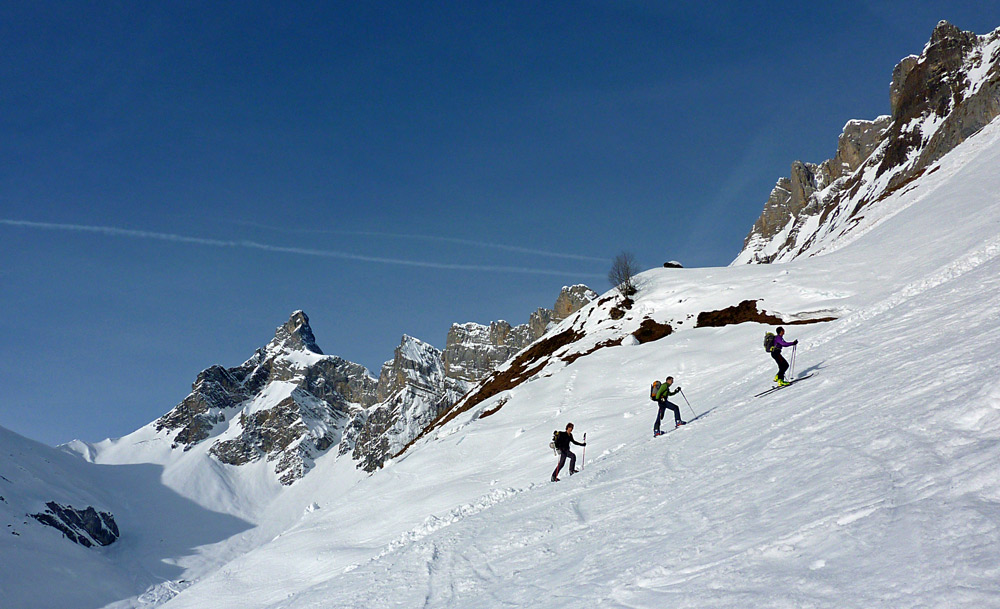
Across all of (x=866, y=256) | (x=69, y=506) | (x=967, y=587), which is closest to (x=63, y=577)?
(x=69, y=506)

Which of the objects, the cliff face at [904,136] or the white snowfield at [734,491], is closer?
the white snowfield at [734,491]

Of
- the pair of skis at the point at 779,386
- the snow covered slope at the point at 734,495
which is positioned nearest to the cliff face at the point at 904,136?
the snow covered slope at the point at 734,495

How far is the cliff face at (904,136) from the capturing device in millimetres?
86562

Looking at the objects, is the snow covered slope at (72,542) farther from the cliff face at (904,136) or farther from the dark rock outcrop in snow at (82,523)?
the cliff face at (904,136)

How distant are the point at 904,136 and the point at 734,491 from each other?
403 feet

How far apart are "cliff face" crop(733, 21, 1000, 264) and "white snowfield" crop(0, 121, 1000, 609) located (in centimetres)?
4255

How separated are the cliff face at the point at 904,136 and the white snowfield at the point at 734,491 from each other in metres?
42.6

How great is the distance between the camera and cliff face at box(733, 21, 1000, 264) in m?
86.6

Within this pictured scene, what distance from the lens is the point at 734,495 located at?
31.8ft

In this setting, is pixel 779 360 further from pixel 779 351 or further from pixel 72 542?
pixel 72 542

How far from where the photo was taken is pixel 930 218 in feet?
130

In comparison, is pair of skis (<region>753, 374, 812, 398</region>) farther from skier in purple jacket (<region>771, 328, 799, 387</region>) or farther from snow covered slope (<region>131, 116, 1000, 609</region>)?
snow covered slope (<region>131, 116, 1000, 609</region>)

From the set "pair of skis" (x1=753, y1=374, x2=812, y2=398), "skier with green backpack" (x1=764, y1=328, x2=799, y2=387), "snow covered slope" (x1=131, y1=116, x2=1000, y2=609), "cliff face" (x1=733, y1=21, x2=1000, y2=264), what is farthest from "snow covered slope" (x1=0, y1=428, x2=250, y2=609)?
"cliff face" (x1=733, y1=21, x2=1000, y2=264)

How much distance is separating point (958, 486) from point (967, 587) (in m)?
2.15
